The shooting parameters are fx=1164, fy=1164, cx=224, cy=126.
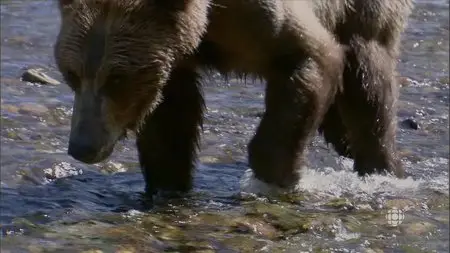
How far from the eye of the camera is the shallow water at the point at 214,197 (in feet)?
15.0

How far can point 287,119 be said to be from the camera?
5016mm

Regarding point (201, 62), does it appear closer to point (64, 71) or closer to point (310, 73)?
point (310, 73)

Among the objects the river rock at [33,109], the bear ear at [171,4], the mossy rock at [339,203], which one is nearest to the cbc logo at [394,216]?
the mossy rock at [339,203]

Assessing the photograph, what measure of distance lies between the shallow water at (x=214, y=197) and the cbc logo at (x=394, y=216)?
0.11 feet

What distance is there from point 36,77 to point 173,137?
2310mm

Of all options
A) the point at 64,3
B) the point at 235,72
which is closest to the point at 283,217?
the point at 235,72

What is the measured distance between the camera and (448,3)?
11969 millimetres

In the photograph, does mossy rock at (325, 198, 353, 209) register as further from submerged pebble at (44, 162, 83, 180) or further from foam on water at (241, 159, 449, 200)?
submerged pebble at (44, 162, 83, 180)

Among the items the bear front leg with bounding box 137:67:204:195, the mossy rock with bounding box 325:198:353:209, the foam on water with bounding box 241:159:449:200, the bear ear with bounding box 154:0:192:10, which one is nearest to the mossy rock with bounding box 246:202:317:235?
the foam on water with bounding box 241:159:449:200

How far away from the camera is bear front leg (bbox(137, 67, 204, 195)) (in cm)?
525

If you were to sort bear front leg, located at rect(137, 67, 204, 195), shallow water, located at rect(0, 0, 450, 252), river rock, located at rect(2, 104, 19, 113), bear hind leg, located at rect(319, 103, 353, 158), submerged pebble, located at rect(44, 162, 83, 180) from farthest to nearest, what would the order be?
1. river rock, located at rect(2, 104, 19, 113)
2. bear hind leg, located at rect(319, 103, 353, 158)
3. submerged pebble, located at rect(44, 162, 83, 180)
4. bear front leg, located at rect(137, 67, 204, 195)
5. shallow water, located at rect(0, 0, 450, 252)

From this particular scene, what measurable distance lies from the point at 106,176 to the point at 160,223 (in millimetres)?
953

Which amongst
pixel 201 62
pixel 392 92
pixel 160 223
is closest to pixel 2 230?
pixel 160 223

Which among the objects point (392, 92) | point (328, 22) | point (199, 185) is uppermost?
point (328, 22)
